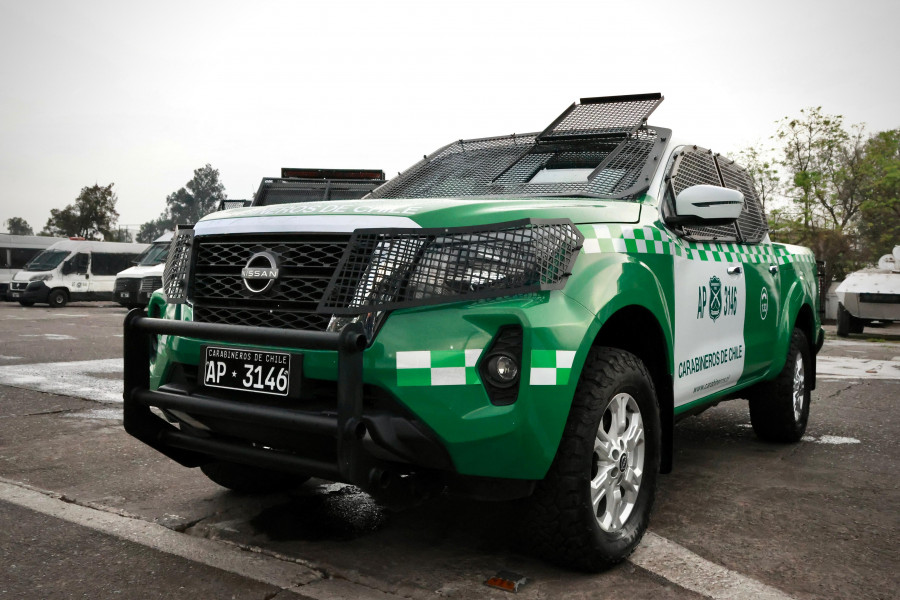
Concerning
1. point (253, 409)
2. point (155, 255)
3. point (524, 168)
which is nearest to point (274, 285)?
point (253, 409)

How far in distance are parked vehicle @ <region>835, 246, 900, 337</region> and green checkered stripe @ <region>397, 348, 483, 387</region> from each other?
14.3m

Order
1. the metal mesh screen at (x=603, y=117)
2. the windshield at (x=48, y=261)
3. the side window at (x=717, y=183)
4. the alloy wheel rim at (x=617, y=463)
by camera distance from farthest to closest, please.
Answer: the windshield at (x=48, y=261) < the metal mesh screen at (x=603, y=117) < the side window at (x=717, y=183) < the alloy wheel rim at (x=617, y=463)

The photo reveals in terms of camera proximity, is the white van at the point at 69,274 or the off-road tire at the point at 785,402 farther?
the white van at the point at 69,274

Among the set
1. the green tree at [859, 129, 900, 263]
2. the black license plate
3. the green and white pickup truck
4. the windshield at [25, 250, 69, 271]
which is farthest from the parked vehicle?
the windshield at [25, 250, 69, 271]

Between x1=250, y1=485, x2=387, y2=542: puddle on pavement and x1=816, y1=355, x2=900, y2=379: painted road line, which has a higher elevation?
x1=250, y1=485, x2=387, y2=542: puddle on pavement

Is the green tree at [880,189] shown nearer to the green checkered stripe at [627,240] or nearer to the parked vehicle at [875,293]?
the parked vehicle at [875,293]

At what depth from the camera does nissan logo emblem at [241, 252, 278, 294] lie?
2955 mm

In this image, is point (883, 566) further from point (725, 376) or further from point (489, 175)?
point (489, 175)

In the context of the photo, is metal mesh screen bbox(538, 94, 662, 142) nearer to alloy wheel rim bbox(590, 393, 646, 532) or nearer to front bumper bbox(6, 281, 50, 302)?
alloy wheel rim bbox(590, 393, 646, 532)

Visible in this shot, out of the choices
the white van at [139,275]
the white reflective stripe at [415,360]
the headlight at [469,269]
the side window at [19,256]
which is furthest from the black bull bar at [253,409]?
the side window at [19,256]

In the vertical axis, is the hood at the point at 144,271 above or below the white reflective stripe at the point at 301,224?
below

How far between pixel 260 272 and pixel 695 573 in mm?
1906

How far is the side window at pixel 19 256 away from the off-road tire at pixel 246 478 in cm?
2941

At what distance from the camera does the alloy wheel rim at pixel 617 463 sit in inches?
119
